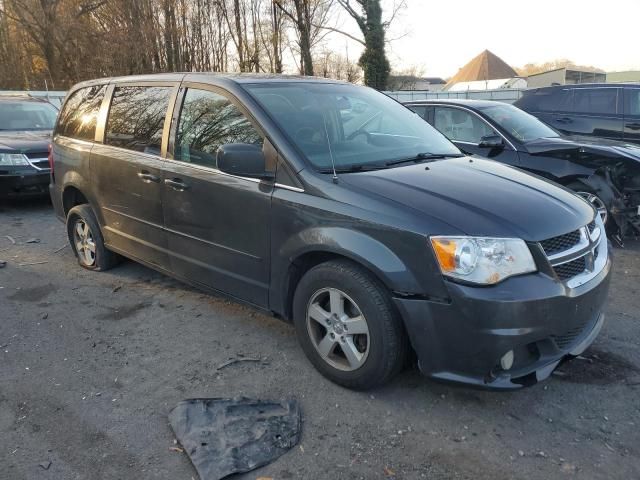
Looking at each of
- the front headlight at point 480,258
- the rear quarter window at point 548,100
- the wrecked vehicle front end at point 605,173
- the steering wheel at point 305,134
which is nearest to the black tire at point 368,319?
the front headlight at point 480,258

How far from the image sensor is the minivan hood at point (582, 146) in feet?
19.6

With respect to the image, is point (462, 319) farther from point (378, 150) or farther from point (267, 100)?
point (267, 100)

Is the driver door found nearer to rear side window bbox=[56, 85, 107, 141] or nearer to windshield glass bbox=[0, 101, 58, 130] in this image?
rear side window bbox=[56, 85, 107, 141]

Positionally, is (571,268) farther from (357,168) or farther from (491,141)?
(491,141)

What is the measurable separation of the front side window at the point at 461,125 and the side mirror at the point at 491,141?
173 millimetres

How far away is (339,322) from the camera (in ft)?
9.91

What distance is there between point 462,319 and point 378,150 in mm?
1448

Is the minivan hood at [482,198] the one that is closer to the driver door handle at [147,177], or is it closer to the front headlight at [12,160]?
the driver door handle at [147,177]

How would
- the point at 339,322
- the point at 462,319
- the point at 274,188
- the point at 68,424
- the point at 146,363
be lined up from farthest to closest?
the point at 146,363 < the point at 274,188 < the point at 339,322 < the point at 68,424 < the point at 462,319

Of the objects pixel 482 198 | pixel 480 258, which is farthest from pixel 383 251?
pixel 482 198

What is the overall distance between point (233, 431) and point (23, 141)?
721 cm

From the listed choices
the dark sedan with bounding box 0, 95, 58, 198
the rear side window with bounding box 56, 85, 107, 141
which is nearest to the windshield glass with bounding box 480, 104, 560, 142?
the rear side window with bounding box 56, 85, 107, 141

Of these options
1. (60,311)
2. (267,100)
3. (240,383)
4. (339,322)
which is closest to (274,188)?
(267,100)

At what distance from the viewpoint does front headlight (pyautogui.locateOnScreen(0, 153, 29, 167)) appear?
7.70 m
